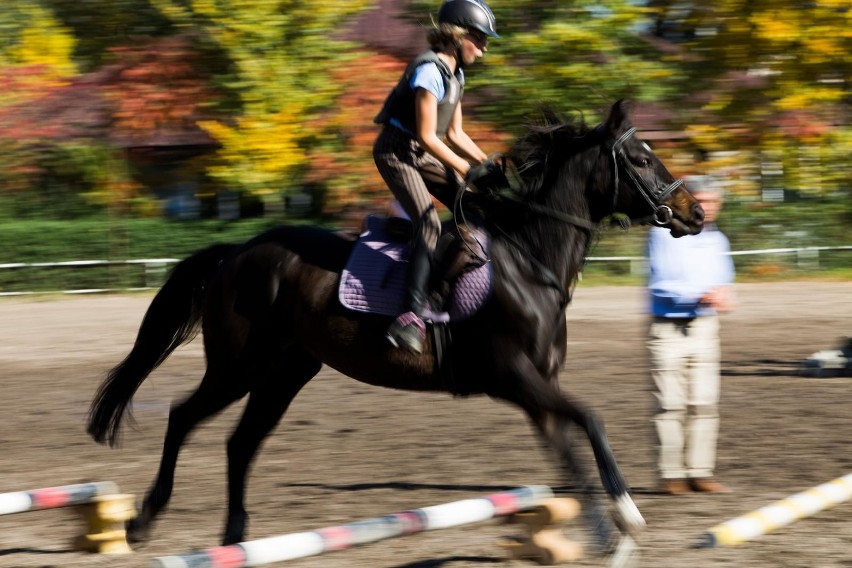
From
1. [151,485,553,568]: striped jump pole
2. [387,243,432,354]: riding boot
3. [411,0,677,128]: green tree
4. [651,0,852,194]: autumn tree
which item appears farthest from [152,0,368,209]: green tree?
[151,485,553,568]: striped jump pole

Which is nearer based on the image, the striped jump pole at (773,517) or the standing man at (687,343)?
the striped jump pole at (773,517)

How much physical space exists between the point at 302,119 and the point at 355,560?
18723mm

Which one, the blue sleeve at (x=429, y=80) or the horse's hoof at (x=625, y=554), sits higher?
the blue sleeve at (x=429, y=80)

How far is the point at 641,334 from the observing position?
16203mm

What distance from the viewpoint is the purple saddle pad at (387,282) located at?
612 cm

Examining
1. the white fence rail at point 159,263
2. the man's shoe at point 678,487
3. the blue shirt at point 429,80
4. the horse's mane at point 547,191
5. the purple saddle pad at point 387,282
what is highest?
the blue shirt at point 429,80

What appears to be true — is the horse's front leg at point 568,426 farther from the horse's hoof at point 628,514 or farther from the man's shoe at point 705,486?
the man's shoe at point 705,486

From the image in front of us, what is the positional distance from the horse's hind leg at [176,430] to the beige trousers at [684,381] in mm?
2710

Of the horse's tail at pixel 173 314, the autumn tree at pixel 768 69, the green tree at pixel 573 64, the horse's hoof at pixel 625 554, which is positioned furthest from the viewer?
the green tree at pixel 573 64

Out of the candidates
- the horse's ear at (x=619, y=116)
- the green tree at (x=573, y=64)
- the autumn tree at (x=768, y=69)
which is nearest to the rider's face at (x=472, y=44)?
the horse's ear at (x=619, y=116)

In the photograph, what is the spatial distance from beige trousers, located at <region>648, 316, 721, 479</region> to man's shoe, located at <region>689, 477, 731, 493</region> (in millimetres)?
99

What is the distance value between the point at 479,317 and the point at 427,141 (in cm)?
93

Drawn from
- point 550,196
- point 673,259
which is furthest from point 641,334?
point 550,196

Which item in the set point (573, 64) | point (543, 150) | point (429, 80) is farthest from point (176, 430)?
A: point (573, 64)
